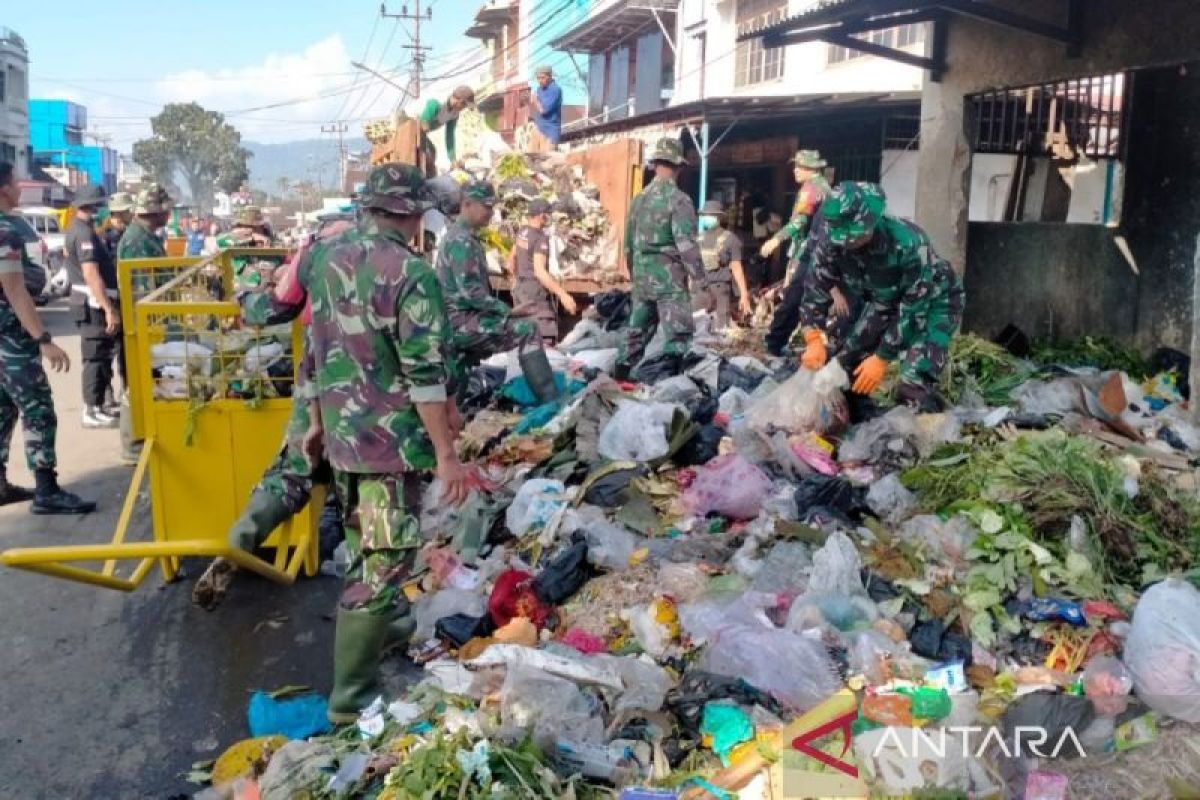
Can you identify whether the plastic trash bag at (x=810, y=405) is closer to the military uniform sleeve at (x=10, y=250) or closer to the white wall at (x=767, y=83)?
the military uniform sleeve at (x=10, y=250)

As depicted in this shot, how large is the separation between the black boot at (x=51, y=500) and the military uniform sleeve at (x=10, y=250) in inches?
45.7

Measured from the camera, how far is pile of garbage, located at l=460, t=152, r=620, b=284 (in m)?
11.7

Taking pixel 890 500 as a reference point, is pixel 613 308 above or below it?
above

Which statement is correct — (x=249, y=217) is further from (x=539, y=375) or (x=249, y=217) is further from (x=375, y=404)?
(x=375, y=404)

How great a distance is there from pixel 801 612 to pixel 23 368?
4625mm

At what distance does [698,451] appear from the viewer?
552cm

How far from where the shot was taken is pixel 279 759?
312 cm

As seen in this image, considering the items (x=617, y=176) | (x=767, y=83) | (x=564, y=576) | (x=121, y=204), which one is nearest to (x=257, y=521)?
(x=564, y=576)

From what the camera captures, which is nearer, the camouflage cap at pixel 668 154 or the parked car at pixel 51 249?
the camouflage cap at pixel 668 154

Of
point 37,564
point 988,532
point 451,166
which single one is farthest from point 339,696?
point 451,166

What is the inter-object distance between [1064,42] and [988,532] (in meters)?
4.86

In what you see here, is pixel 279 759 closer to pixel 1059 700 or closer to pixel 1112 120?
pixel 1059 700

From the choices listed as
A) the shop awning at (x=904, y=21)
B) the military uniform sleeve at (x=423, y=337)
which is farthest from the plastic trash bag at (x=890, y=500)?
the shop awning at (x=904, y=21)

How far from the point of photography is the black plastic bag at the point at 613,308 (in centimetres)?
985
